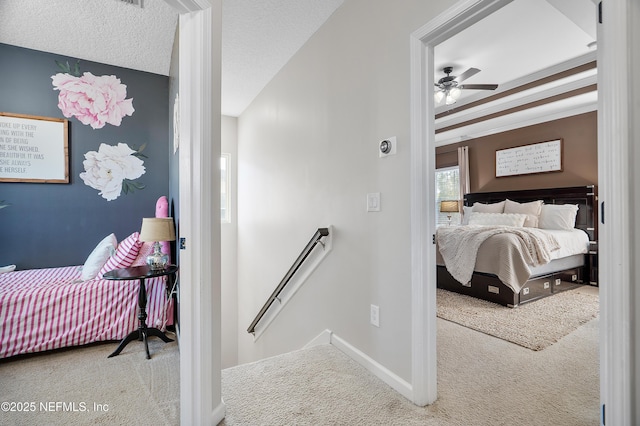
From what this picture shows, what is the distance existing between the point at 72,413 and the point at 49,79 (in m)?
3.44

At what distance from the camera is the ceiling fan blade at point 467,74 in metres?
3.29

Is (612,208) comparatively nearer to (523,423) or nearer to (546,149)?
(523,423)

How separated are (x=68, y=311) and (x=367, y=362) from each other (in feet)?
7.54

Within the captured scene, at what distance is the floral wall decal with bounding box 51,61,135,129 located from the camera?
3316mm

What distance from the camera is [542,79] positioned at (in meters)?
3.89

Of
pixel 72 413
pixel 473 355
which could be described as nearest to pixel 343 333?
pixel 473 355

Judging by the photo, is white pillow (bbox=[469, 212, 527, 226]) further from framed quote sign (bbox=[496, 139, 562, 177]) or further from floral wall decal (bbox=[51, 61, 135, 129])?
floral wall decal (bbox=[51, 61, 135, 129])

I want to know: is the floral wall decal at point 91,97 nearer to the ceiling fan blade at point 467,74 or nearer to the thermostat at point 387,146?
the thermostat at point 387,146

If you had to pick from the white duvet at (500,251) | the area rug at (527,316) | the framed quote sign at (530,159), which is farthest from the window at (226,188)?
the framed quote sign at (530,159)

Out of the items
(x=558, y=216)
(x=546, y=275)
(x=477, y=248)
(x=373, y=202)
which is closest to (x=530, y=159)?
(x=558, y=216)

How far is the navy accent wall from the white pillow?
4882 mm

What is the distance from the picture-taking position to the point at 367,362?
1992 millimetres

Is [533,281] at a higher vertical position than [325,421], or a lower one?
higher

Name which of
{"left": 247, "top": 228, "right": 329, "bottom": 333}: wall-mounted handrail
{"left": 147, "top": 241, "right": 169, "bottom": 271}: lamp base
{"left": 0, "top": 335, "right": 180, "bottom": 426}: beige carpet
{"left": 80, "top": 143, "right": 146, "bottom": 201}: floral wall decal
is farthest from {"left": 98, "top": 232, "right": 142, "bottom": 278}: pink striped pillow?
{"left": 247, "top": 228, "right": 329, "bottom": 333}: wall-mounted handrail
